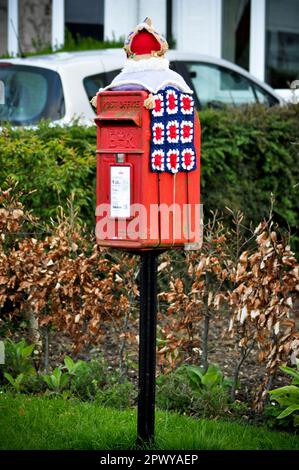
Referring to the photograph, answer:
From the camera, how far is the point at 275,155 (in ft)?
32.0

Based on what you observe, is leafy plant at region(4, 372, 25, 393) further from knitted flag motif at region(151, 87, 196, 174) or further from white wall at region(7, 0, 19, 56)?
white wall at region(7, 0, 19, 56)

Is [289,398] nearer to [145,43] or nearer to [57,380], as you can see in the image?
[57,380]

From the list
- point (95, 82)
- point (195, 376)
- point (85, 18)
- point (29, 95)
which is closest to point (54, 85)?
point (29, 95)

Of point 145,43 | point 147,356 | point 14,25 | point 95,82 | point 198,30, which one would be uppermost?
point 14,25

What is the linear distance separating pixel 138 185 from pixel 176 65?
607 cm

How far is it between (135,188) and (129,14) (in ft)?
33.5

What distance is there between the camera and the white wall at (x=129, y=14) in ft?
49.2

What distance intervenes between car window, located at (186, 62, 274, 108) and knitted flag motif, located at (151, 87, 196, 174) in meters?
5.63

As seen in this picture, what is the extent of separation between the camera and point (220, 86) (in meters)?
11.5

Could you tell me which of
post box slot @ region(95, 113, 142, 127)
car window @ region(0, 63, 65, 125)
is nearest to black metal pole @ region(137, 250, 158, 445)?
post box slot @ region(95, 113, 142, 127)

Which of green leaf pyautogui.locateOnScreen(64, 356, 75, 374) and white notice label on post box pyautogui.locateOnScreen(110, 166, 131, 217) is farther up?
white notice label on post box pyautogui.locateOnScreen(110, 166, 131, 217)

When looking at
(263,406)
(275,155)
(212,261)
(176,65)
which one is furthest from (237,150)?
(263,406)

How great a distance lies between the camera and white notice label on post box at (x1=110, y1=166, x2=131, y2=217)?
17.1 ft

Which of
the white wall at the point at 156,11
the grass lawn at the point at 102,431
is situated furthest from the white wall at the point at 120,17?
the grass lawn at the point at 102,431
